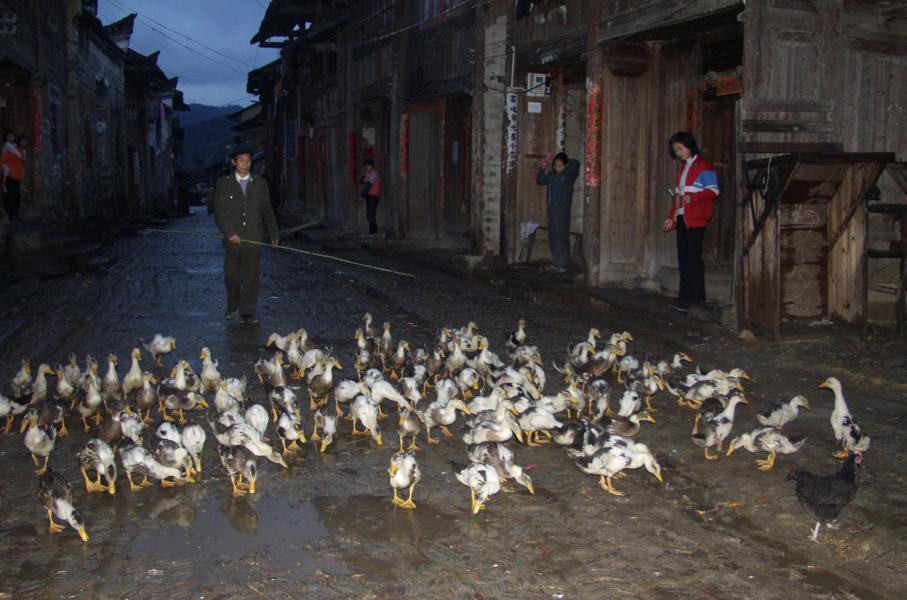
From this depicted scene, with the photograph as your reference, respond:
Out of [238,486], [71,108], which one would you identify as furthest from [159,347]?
[71,108]

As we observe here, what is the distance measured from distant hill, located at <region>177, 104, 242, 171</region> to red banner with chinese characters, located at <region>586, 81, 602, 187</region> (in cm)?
6004

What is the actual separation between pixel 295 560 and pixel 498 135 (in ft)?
40.4

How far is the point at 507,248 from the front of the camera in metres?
16.0

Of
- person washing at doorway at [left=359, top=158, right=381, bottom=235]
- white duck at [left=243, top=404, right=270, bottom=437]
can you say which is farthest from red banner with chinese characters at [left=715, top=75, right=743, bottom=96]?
person washing at doorway at [left=359, top=158, right=381, bottom=235]

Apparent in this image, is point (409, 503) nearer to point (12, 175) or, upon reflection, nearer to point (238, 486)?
point (238, 486)

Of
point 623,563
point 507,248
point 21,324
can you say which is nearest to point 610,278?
point 507,248

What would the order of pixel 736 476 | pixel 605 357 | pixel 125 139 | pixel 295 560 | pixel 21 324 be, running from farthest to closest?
pixel 125 139 → pixel 21 324 → pixel 605 357 → pixel 736 476 → pixel 295 560

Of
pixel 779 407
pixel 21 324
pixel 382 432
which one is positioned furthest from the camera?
pixel 21 324

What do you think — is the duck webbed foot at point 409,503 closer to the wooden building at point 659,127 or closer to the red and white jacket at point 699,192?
the wooden building at point 659,127

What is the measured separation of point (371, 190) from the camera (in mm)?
23250

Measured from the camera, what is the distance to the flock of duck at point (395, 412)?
554 centimetres

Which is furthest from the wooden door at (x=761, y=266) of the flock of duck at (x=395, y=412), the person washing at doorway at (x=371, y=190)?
the person washing at doorway at (x=371, y=190)

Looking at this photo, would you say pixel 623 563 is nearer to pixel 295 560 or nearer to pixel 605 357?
pixel 295 560

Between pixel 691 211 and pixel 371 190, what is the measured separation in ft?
46.3
